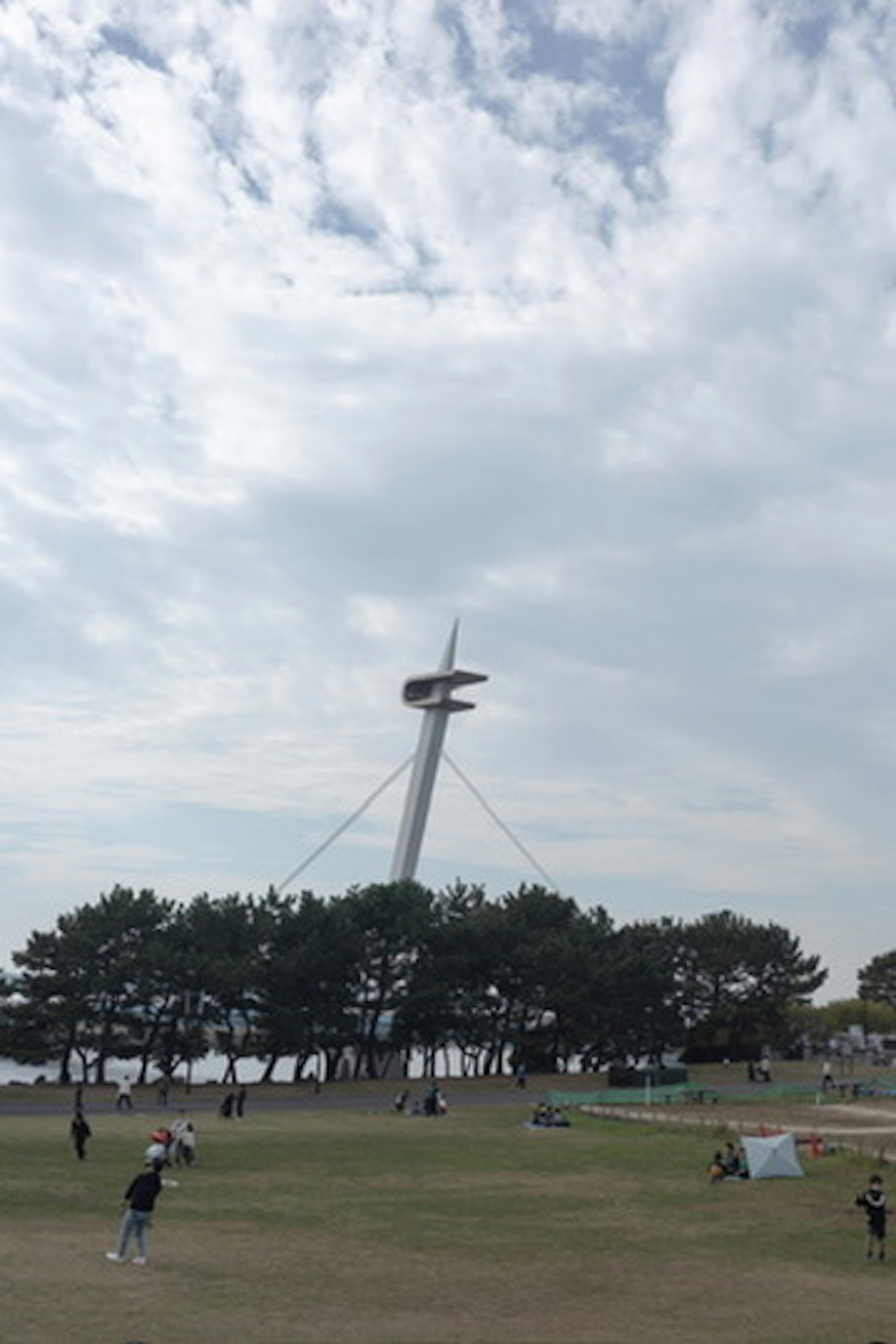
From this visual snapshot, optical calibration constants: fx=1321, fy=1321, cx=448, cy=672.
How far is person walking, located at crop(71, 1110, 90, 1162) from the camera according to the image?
3797 centimetres

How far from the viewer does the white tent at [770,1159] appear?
119ft

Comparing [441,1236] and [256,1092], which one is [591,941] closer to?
[256,1092]

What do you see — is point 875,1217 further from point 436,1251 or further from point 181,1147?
point 181,1147

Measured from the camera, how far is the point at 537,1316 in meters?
19.9

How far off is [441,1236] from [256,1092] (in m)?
50.0

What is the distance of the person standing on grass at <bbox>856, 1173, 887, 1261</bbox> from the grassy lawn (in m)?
0.46

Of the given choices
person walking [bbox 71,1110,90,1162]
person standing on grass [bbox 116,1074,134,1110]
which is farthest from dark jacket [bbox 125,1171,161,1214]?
person standing on grass [bbox 116,1074,134,1110]

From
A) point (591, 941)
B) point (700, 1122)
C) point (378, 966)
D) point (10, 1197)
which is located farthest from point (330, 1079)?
point (10, 1197)

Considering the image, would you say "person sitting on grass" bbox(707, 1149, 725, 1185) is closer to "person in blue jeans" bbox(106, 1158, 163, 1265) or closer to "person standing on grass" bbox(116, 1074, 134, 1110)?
"person in blue jeans" bbox(106, 1158, 163, 1265)

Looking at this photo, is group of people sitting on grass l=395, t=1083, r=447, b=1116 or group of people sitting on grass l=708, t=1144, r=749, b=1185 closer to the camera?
group of people sitting on grass l=708, t=1144, r=749, b=1185

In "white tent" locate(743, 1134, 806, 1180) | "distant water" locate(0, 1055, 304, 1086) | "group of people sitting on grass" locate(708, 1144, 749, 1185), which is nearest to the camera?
"group of people sitting on grass" locate(708, 1144, 749, 1185)

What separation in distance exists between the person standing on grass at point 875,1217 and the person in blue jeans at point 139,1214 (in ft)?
43.4

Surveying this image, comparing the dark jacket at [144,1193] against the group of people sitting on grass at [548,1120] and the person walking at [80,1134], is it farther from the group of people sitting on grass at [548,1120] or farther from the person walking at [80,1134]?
the group of people sitting on grass at [548,1120]

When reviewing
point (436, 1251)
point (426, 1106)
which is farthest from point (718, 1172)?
point (426, 1106)
